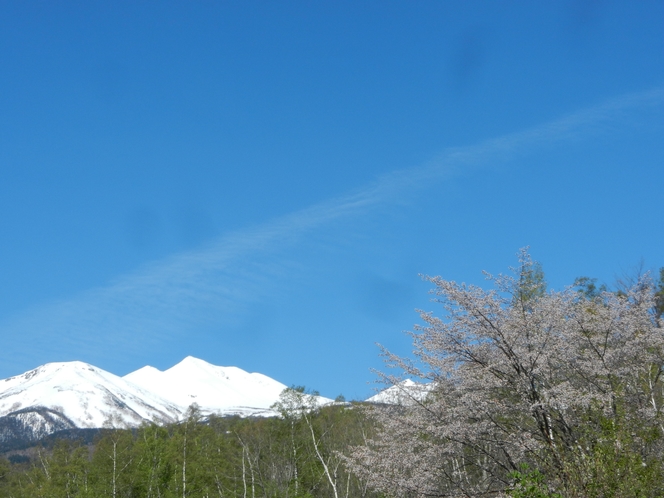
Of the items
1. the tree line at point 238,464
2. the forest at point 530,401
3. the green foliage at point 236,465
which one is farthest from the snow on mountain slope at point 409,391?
the tree line at point 238,464

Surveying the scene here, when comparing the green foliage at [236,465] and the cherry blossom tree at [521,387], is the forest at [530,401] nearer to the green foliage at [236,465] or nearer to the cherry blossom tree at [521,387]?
the cherry blossom tree at [521,387]

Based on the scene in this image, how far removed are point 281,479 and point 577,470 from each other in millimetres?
41674

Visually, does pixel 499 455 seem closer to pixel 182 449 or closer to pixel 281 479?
pixel 281 479

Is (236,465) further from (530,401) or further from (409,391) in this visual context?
(530,401)

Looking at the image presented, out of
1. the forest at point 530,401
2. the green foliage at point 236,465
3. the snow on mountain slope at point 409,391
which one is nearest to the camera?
the forest at point 530,401

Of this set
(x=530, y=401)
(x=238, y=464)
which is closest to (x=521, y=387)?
(x=530, y=401)

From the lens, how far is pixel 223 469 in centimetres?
5822

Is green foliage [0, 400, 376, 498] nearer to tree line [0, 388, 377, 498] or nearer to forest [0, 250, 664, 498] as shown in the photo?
tree line [0, 388, 377, 498]

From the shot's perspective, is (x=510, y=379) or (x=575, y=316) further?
(x=575, y=316)

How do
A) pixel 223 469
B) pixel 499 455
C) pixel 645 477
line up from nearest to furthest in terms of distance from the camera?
pixel 645 477 < pixel 499 455 < pixel 223 469

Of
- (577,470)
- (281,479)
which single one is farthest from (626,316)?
(281,479)

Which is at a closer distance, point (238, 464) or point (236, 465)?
point (238, 464)

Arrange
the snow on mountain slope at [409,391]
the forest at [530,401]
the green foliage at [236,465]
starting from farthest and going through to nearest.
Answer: the green foliage at [236,465]
the snow on mountain slope at [409,391]
the forest at [530,401]

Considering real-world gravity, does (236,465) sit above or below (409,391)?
above
